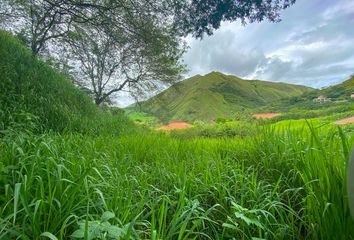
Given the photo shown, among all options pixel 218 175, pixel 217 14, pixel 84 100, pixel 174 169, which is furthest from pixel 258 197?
pixel 84 100

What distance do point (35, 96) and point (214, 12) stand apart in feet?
12.8

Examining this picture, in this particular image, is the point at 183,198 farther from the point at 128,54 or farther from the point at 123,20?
the point at 128,54

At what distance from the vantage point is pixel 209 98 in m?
28.3

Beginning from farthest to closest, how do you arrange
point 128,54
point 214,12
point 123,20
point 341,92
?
point 341,92 → point 128,54 → point 123,20 → point 214,12

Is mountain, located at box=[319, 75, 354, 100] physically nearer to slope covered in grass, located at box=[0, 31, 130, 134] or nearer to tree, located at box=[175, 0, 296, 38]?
tree, located at box=[175, 0, 296, 38]

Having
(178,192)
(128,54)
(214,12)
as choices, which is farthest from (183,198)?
(128,54)

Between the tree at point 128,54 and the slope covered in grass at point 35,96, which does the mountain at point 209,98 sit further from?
the slope covered in grass at point 35,96

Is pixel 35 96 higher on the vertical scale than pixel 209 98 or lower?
lower

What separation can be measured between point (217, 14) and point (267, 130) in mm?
2188

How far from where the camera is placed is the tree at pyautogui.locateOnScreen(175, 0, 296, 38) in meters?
4.34

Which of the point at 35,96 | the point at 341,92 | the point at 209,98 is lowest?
the point at 341,92

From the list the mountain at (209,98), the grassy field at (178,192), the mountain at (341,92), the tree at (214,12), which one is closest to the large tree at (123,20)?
the tree at (214,12)

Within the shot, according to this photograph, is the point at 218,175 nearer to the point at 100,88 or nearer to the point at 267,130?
the point at 267,130

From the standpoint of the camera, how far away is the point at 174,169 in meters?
2.73
